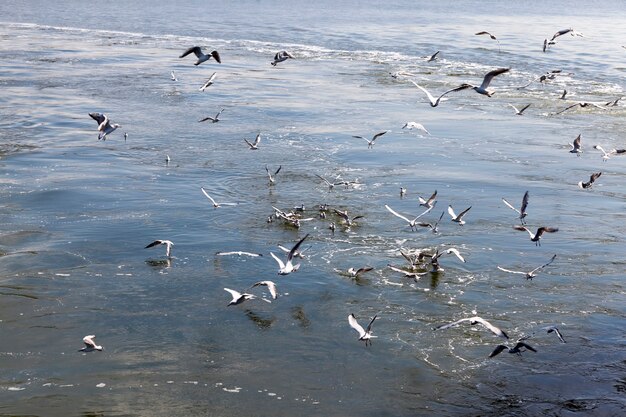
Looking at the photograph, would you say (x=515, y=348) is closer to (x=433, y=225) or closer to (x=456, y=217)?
(x=456, y=217)

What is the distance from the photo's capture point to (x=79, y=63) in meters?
32.6

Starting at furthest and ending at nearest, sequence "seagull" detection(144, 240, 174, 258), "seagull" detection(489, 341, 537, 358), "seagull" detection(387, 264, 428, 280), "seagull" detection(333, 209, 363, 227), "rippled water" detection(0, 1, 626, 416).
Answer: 1. "seagull" detection(333, 209, 363, 227)
2. "seagull" detection(144, 240, 174, 258)
3. "seagull" detection(387, 264, 428, 280)
4. "rippled water" detection(0, 1, 626, 416)
5. "seagull" detection(489, 341, 537, 358)

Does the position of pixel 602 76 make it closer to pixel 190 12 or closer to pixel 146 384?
pixel 146 384

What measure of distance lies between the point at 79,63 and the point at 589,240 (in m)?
23.6

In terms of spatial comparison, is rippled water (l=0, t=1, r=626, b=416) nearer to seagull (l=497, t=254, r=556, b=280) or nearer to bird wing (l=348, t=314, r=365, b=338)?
seagull (l=497, t=254, r=556, b=280)

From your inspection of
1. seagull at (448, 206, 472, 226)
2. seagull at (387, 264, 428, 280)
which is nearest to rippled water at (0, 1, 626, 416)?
seagull at (387, 264, 428, 280)

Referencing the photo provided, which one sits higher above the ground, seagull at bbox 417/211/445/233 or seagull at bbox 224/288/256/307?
seagull at bbox 224/288/256/307

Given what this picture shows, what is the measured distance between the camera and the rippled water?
952 cm

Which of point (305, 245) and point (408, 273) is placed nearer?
point (408, 273)

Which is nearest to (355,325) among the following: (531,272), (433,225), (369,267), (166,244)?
(369,267)

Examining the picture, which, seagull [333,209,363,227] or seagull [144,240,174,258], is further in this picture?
seagull [333,209,363,227]

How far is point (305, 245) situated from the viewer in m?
13.7

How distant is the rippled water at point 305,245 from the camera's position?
31.2ft

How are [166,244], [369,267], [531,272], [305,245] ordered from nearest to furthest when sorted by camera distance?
1. [531,272]
2. [369,267]
3. [166,244]
4. [305,245]
